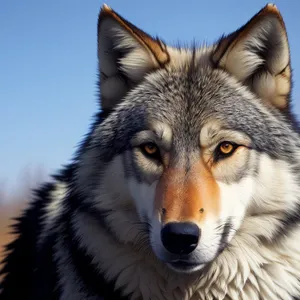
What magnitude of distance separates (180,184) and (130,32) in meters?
1.33

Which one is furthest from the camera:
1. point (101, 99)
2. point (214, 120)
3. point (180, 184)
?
point (101, 99)

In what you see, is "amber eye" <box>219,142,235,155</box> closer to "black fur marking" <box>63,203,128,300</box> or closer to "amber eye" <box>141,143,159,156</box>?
"amber eye" <box>141,143,159,156</box>

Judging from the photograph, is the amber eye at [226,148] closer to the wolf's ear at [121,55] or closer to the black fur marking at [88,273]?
the wolf's ear at [121,55]

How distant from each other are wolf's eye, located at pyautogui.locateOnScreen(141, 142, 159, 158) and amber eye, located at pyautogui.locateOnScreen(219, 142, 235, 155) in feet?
1.49

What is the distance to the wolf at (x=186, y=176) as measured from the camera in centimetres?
397

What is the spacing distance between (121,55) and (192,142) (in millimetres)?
1075

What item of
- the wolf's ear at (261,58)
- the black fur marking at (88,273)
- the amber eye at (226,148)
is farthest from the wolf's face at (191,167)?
the black fur marking at (88,273)

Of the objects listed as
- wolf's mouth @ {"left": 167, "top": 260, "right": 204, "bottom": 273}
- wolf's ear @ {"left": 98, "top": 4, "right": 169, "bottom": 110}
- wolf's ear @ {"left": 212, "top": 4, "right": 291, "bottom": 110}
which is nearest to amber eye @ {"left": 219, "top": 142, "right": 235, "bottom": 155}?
wolf's ear @ {"left": 212, "top": 4, "right": 291, "bottom": 110}

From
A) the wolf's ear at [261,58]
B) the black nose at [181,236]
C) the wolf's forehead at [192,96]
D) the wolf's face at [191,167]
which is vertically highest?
the wolf's ear at [261,58]

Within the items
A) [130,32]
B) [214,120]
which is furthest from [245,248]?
[130,32]

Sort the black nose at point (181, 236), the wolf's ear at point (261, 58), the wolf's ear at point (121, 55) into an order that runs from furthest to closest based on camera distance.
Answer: the wolf's ear at point (121, 55) → the wolf's ear at point (261, 58) → the black nose at point (181, 236)

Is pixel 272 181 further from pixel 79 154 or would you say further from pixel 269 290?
pixel 79 154

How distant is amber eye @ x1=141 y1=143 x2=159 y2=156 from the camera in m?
4.23

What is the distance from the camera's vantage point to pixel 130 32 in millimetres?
4531
